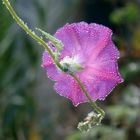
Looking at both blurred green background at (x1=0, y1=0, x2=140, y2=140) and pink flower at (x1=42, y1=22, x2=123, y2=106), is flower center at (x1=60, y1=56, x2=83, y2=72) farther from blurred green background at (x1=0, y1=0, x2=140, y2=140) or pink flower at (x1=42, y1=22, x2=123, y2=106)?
blurred green background at (x1=0, y1=0, x2=140, y2=140)

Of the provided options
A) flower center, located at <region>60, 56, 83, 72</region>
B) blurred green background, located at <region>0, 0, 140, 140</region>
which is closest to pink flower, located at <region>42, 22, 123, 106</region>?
flower center, located at <region>60, 56, 83, 72</region>

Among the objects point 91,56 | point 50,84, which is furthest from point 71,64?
point 50,84

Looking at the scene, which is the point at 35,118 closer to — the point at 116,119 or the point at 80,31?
the point at 116,119

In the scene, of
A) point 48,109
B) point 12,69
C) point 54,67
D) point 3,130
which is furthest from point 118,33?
point 54,67

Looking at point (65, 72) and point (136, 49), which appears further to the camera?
point (136, 49)

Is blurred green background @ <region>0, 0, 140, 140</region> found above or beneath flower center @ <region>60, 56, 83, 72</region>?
above

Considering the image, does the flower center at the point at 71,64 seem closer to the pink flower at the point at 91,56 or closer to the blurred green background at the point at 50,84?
the pink flower at the point at 91,56

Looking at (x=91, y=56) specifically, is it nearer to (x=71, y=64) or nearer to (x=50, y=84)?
(x=71, y=64)
